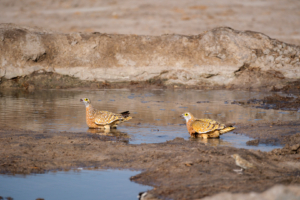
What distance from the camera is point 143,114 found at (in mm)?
15406

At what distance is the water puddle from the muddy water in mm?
3100

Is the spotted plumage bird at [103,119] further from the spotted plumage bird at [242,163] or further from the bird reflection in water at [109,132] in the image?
the spotted plumage bird at [242,163]

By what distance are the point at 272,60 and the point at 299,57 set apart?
2.41 m

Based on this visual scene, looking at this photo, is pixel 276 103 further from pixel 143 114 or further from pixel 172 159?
pixel 172 159

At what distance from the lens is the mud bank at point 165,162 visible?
5996 millimetres

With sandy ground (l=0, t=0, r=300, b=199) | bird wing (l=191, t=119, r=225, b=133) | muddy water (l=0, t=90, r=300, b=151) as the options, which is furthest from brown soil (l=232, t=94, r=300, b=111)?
bird wing (l=191, t=119, r=225, b=133)

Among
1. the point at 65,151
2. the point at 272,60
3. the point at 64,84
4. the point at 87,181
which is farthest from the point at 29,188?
the point at 272,60

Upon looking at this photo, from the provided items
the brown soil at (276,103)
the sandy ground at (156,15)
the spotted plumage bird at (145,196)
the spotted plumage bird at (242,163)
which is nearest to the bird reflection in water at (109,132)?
the spotted plumage bird at (242,163)

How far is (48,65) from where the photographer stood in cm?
→ 2877

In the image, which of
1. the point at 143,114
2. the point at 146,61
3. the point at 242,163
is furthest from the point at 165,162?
the point at 146,61

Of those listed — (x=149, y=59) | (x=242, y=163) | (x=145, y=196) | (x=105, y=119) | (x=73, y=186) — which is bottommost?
(x=73, y=186)

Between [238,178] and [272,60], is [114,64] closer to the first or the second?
[272,60]

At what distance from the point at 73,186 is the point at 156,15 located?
4372 centimetres

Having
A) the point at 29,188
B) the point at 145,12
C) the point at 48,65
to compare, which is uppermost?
the point at 145,12
